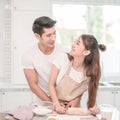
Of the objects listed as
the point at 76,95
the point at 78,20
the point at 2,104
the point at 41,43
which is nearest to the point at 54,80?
the point at 76,95

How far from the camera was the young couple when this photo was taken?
210cm

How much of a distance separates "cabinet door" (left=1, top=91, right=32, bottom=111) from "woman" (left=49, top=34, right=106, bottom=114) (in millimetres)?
1429

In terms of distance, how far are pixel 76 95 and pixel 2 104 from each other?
167cm

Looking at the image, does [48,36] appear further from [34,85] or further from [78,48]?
[34,85]

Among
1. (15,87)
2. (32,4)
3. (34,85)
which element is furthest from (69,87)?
(32,4)

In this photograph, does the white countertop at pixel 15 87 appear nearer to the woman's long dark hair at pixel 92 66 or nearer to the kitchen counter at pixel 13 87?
the kitchen counter at pixel 13 87

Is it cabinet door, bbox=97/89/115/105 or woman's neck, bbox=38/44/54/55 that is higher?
woman's neck, bbox=38/44/54/55

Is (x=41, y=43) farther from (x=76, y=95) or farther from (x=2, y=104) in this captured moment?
(x=2, y=104)

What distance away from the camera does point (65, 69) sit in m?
2.15

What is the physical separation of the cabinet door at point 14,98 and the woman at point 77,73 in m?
1.43

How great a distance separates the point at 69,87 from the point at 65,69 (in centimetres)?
14

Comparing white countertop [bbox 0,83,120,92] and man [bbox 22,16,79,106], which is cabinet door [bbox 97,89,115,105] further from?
man [bbox 22,16,79,106]

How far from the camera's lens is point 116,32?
4.12m

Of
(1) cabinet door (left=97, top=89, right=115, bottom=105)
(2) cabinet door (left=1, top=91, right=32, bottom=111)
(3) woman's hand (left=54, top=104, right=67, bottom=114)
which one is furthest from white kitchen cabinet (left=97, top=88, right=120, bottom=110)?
(3) woman's hand (left=54, top=104, right=67, bottom=114)
